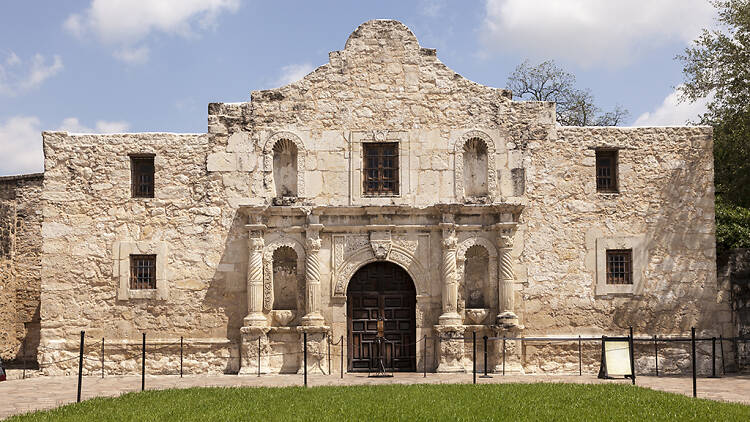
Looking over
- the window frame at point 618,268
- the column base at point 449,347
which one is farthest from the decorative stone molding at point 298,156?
the window frame at point 618,268

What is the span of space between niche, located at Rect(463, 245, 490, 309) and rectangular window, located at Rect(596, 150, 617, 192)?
298 cm

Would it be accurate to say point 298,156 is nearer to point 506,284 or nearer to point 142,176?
point 142,176

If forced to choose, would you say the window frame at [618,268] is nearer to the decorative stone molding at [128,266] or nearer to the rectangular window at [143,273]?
the decorative stone molding at [128,266]

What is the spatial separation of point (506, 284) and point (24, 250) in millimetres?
12747

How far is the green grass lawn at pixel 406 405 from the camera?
964cm

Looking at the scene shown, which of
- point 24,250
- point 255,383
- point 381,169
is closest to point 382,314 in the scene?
point 381,169

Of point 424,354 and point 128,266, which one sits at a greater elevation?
point 128,266

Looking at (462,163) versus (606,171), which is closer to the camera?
(462,163)

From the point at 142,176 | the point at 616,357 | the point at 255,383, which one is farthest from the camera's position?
the point at 142,176

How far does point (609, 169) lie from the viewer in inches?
678

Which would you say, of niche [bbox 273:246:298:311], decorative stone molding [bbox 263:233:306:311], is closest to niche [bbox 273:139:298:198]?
decorative stone molding [bbox 263:233:306:311]

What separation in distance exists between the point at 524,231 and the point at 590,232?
144 centimetres

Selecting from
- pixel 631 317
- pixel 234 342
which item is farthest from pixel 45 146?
pixel 631 317

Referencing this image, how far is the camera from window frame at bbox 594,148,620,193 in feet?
56.0
